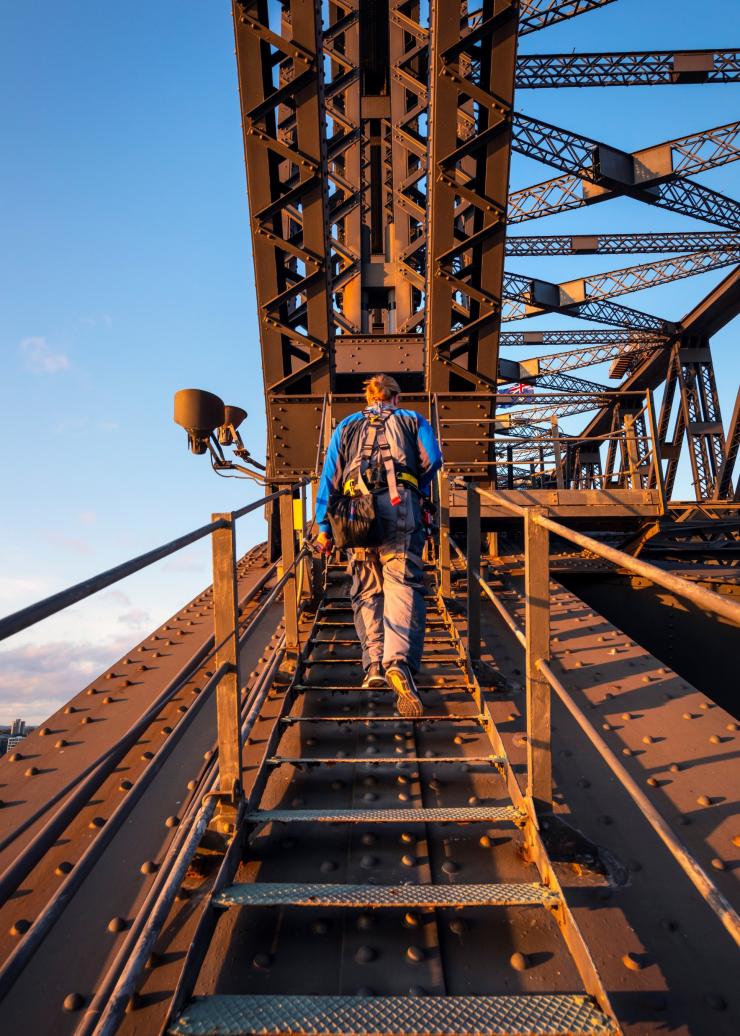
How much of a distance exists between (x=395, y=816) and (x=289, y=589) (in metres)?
1.75

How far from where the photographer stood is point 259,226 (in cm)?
664

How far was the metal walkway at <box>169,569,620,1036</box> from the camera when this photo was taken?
146 centimetres

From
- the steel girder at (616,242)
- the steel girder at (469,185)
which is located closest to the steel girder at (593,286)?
the steel girder at (616,242)

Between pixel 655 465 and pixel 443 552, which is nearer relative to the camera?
pixel 443 552

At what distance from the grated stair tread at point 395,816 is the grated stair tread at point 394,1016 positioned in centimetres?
62

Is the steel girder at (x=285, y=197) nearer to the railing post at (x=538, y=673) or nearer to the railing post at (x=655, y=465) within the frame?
the railing post at (x=655, y=465)

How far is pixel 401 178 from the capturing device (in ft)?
31.3

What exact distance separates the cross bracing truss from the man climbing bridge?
190 cm

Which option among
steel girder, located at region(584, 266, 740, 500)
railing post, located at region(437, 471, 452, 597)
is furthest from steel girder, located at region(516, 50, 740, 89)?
railing post, located at region(437, 471, 452, 597)

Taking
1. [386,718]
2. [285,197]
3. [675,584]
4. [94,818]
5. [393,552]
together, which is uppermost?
[285,197]

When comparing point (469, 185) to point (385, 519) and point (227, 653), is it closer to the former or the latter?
point (385, 519)

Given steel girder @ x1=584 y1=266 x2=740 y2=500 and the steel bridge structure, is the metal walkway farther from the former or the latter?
steel girder @ x1=584 y1=266 x2=740 y2=500

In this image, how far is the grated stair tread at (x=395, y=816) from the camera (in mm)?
2133

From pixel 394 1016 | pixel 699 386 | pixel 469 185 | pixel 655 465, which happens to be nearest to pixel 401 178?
pixel 469 185
